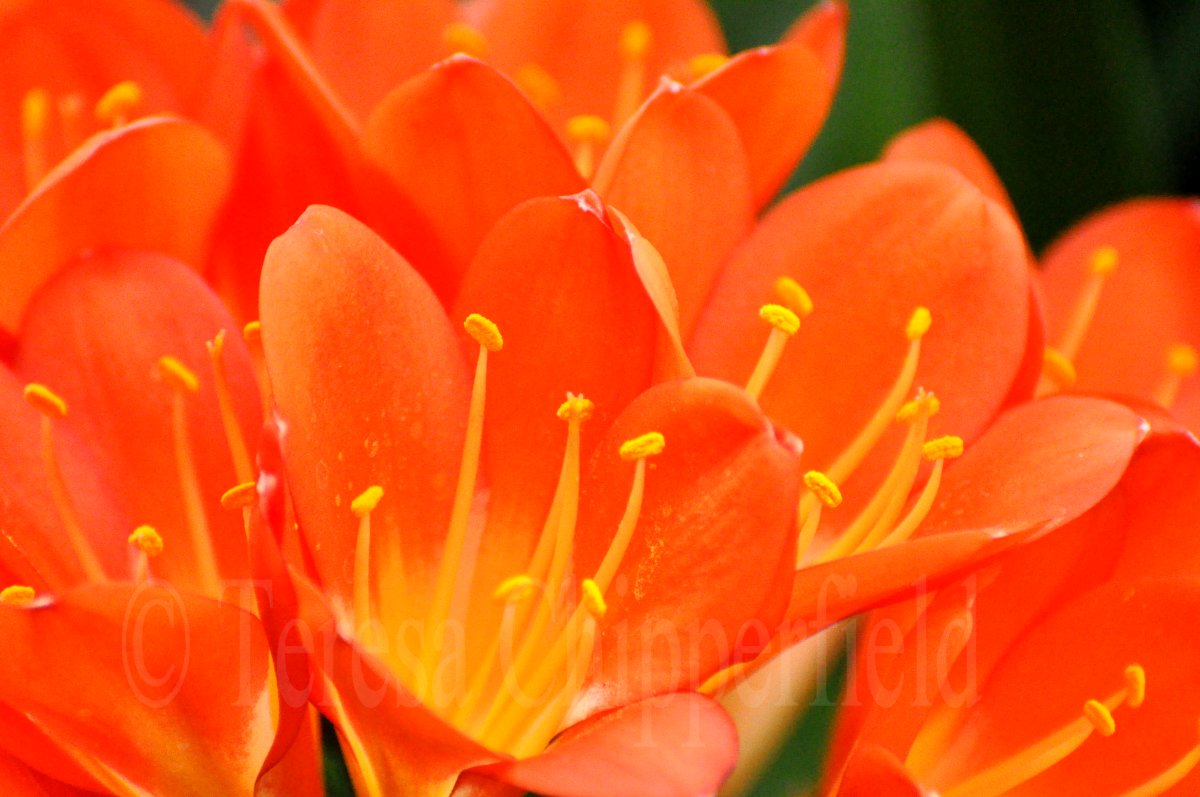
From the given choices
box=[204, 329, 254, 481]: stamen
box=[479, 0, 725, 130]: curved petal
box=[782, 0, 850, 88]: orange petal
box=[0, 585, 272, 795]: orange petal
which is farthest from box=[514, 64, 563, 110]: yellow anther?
box=[0, 585, 272, 795]: orange petal

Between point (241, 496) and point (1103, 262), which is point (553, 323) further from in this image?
point (1103, 262)

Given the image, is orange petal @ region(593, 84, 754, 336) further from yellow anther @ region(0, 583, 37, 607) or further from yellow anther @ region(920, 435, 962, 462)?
yellow anther @ region(0, 583, 37, 607)

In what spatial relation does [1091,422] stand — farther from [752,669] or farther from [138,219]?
[138,219]

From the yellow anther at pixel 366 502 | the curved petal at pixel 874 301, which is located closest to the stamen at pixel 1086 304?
the curved petal at pixel 874 301

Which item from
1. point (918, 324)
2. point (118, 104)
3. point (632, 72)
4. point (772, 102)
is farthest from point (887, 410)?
point (118, 104)

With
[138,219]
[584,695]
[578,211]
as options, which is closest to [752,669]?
[584,695]

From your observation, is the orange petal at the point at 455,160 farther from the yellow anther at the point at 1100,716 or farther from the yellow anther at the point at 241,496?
the yellow anther at the point at 1100,716
